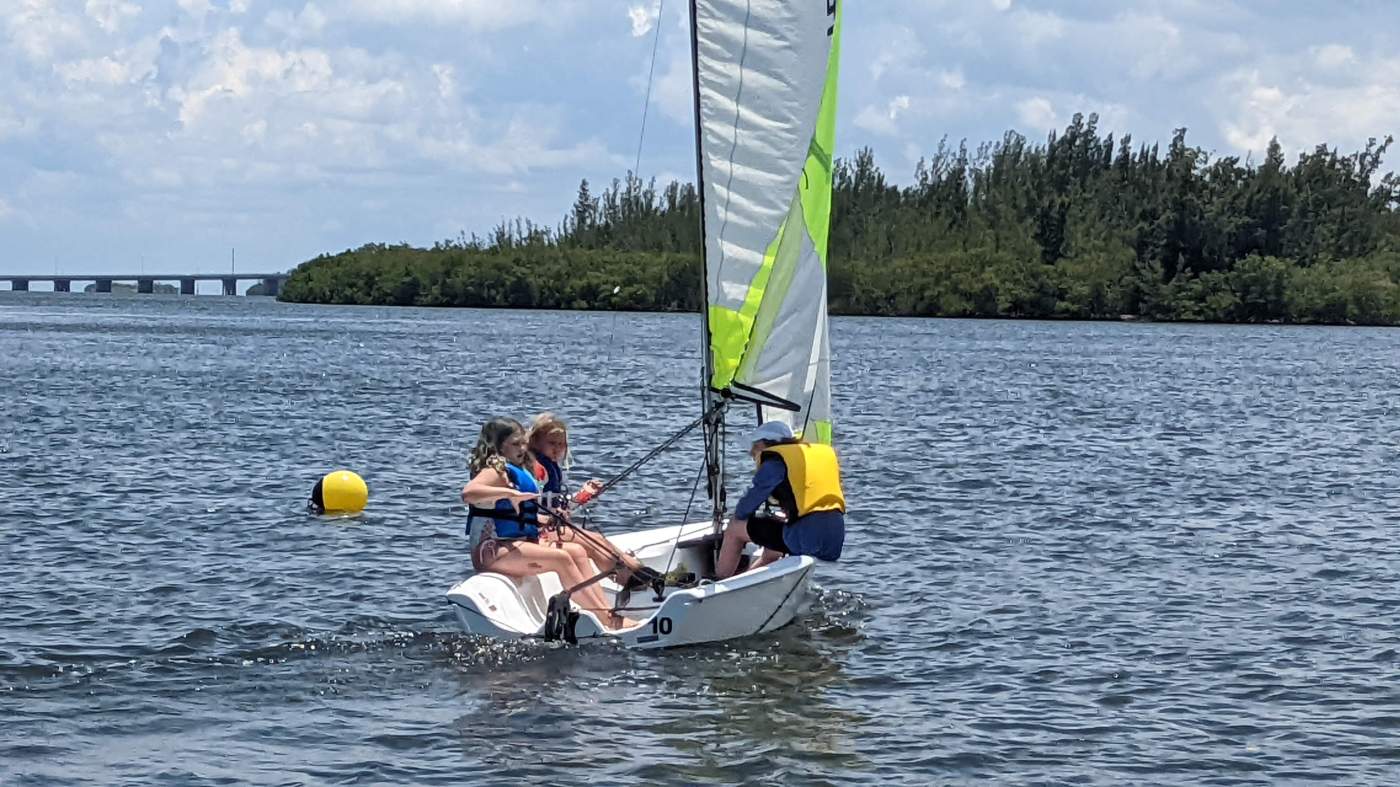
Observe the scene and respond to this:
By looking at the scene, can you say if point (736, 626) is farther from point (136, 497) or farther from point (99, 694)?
point (136, 497)

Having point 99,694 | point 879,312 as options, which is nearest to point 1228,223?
point 879,312

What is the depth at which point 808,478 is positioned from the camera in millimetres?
13656

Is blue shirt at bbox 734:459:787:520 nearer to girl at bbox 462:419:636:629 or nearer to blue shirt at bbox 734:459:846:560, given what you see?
blue shirt at bbox 734:459:846:560

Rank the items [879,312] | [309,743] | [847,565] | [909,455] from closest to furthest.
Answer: [309,743]
[847,565]
[909,455]
[879,312]

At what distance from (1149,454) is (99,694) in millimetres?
20960

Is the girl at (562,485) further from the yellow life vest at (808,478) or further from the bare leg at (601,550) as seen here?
the yellow life vest at (808,478)

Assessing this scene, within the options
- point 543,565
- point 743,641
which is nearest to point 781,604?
point 743,641

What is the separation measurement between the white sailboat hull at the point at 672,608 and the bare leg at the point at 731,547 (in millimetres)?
360

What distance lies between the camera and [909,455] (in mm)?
29391

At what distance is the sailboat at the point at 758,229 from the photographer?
14.7 m

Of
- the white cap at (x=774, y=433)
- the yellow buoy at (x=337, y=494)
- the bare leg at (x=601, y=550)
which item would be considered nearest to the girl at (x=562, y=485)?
the bare leg at (x=601, y=550)

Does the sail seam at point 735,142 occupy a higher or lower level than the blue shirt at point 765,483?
higher

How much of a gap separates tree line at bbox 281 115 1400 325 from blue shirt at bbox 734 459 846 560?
354ft

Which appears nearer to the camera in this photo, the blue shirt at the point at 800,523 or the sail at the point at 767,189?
the blue shirt at the point at 800,523
